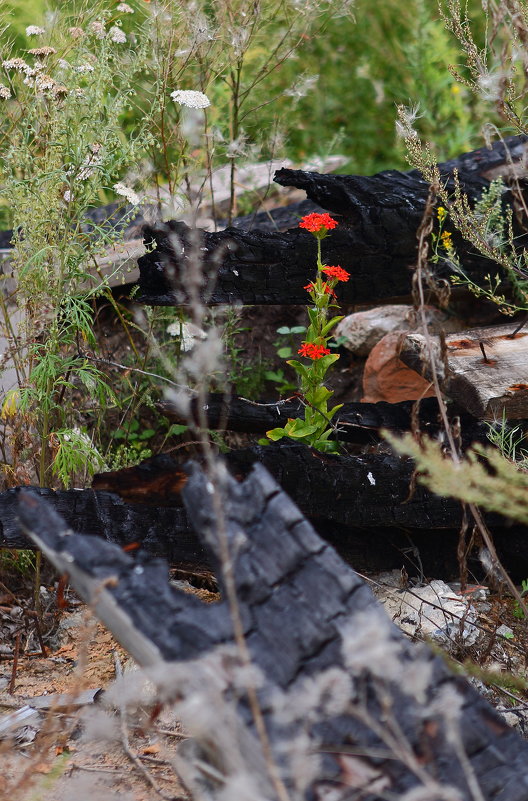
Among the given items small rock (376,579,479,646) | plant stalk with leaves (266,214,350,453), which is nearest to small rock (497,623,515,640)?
small rock (376,579,479,646)

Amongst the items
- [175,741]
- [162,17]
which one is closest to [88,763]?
[175,741]

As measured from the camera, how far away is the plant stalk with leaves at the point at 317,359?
10.1 ft

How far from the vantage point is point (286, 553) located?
5.35ft

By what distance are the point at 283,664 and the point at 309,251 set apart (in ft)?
7.08

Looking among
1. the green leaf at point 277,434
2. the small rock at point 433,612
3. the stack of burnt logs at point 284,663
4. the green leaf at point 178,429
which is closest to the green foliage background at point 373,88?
the green leaf at point 178,429

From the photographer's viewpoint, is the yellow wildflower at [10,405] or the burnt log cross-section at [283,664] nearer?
the burnt log cross-section at [283,664]

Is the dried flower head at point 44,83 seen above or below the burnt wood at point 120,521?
above

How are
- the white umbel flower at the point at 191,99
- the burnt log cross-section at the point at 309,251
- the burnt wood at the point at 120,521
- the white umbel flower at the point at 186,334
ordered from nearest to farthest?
the burnt wood at the point at 120,521, the burnt log cross-section at the point at 309,251, the white umbel flower at the point at 191,99, the white umbel flower at the point at 186,334

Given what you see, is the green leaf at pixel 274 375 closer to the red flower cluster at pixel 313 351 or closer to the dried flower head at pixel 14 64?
the red flower cluster at pixel 313 351

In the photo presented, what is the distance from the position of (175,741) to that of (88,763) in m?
0.27

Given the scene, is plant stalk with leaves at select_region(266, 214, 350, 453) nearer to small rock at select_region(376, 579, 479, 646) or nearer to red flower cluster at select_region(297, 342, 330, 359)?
red flower cluster at select_region(297, 342, 330, 359)

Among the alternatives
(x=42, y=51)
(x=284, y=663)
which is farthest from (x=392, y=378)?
(x=284, y=663)

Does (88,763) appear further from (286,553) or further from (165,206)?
(165,206)

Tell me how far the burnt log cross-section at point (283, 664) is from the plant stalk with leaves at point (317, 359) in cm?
150
